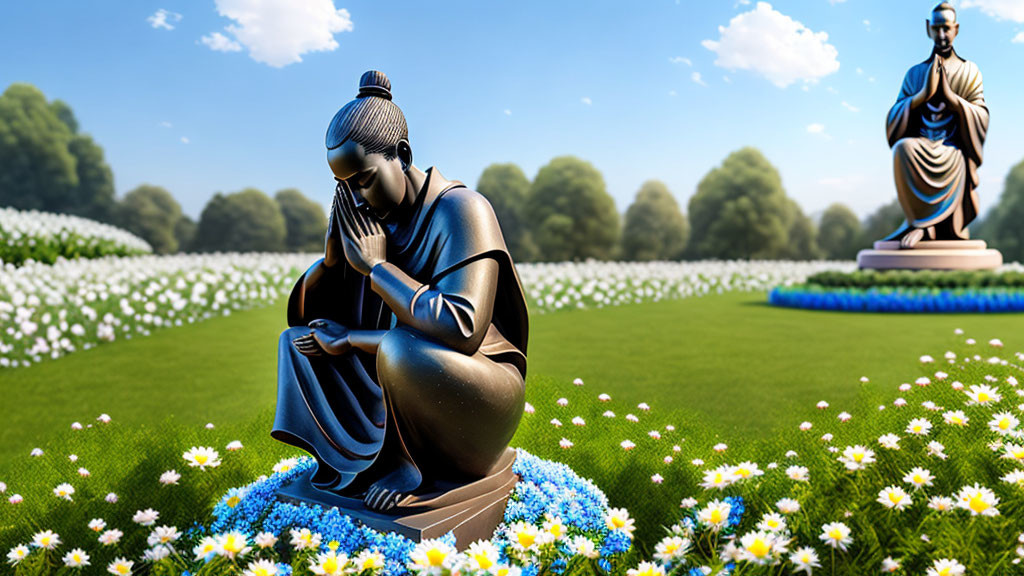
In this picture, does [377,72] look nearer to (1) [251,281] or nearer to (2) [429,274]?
(2) [429,274]

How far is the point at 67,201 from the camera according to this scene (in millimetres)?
27750

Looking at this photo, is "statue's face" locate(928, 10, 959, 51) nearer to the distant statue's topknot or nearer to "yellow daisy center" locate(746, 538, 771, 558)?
the distant statue's topknot

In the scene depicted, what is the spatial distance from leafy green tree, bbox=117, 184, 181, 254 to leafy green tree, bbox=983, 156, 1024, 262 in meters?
33.1

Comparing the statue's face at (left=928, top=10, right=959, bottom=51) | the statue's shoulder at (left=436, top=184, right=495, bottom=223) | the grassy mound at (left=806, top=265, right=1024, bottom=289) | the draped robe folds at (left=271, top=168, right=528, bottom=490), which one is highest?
the statue's face at (left=928, top=10, right=959, bottom=51)

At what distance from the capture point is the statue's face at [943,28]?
1092cm

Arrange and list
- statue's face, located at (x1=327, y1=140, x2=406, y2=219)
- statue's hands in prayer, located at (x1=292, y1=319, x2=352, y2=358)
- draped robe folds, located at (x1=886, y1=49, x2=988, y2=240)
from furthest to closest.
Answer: draped robe folds, located at (x1=886, y1=49, x2=988, y2=240) < statue's hands in prayer, located at (x1=292, y1=319, x2=352, y2=358) < statue's face, located at (x1=327, y1=140, x2=406, y2=219)

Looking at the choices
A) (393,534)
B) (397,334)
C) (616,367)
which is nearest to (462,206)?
(397,334)

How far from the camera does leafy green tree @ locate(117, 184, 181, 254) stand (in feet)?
92.2

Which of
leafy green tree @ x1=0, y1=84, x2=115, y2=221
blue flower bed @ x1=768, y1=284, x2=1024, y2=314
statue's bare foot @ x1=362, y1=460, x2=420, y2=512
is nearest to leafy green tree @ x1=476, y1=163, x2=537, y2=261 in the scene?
leafy green tree @ x1=0, y1=84, x2=115, y2=221

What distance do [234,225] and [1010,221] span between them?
30540mm

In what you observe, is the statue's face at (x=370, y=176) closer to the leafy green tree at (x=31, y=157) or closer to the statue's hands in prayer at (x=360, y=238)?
the statue's hands in prayer at (x=360, y=238)

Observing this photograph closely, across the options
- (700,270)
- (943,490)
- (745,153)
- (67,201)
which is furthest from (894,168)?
(67,201)

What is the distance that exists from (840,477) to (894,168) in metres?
10.7

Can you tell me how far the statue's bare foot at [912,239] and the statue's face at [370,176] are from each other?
461 inches
